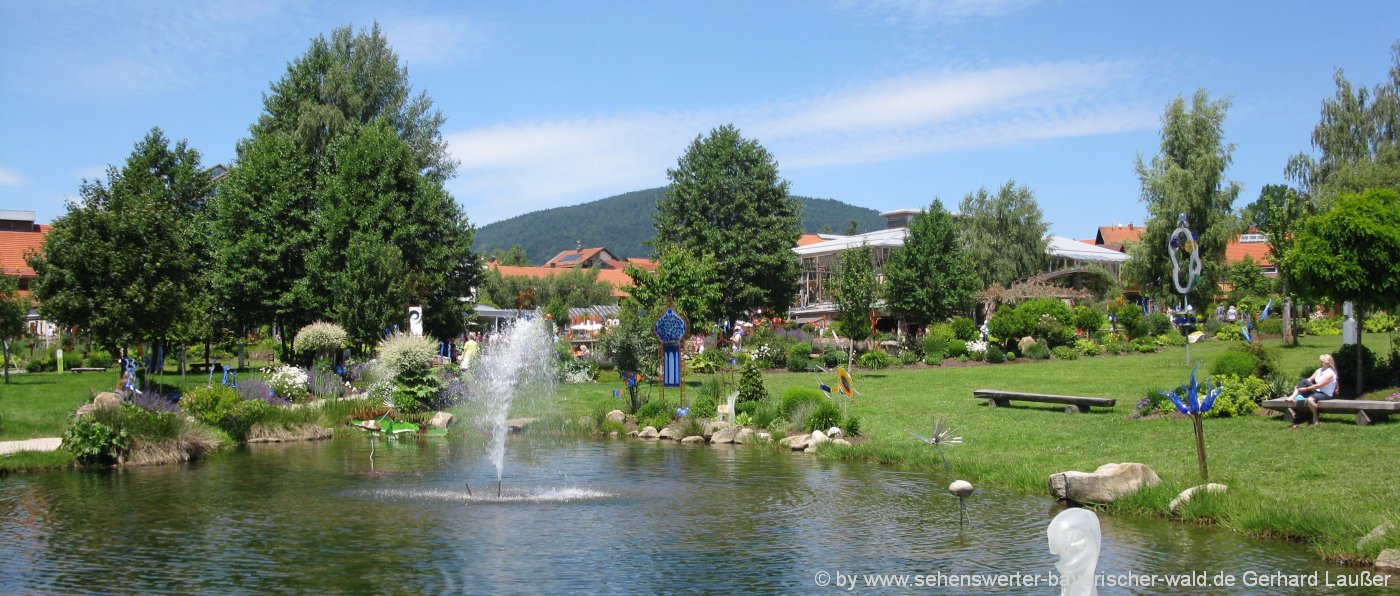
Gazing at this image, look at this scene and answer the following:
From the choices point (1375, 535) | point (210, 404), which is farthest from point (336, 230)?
point (1375, 535)

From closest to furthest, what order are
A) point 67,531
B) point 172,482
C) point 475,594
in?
point 475,594 < point 67,531 < point 172,482

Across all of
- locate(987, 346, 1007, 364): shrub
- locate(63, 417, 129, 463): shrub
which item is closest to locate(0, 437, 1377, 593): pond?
locate(63, 417, 129, 463): shrub

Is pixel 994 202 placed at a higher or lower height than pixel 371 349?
higher

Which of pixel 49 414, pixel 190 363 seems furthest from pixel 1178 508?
pixel 190 363

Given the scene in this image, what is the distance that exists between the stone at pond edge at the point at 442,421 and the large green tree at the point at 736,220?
25.3 m

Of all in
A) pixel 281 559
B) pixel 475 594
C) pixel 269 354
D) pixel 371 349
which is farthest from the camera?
pixel 269 354

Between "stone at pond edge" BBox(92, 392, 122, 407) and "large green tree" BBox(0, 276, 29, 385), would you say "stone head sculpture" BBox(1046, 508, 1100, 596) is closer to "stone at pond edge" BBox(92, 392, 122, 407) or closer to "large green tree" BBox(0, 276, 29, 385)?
"stone at pond edge" BBox(92, 392, 122, 407)

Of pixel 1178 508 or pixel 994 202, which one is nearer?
pixel 1178 508

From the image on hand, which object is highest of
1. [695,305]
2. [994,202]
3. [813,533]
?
[994,202]

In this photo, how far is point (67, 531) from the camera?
1184 centimetres

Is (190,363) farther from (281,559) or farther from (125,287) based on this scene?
(281,559)

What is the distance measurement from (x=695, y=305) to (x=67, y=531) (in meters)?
28.7

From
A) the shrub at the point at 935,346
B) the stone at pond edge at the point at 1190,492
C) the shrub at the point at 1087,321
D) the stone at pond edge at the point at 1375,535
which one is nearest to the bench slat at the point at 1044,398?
the stone at pond edge at the point at 1190,492

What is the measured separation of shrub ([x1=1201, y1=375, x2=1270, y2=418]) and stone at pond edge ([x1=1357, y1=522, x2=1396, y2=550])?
8.91 metres
